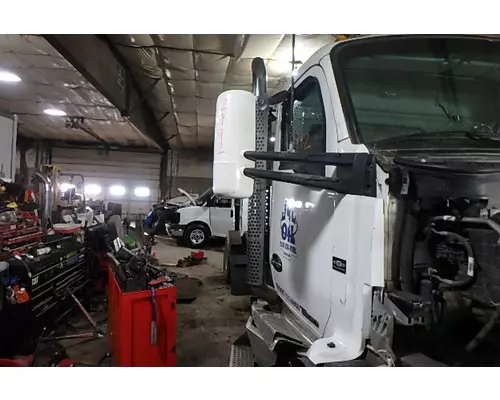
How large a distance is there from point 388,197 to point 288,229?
80 centimetres

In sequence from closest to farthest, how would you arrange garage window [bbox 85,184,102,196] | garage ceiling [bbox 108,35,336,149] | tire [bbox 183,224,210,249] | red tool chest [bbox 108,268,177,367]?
red tool chest [bbox 108,268,177,367] < garage ceiling [bbox 108,35,336,149] < tire [bbox 183,224,210,249] < garage window [bbox 85,184,102,196]

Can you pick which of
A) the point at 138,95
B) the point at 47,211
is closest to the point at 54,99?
the point at 138,95

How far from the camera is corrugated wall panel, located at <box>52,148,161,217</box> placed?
12.6 m

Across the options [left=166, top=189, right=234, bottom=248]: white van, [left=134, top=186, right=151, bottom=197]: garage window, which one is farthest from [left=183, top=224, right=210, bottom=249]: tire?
[left=134, top=186, right=151, bottom=197]: garage window

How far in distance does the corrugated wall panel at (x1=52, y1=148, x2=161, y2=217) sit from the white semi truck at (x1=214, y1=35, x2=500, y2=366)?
11612 millimetres

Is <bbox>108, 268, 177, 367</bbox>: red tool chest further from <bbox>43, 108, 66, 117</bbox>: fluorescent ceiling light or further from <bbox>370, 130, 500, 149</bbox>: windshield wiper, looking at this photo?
<bbox>43, 108, 66, 117</bbox>: fluorescent ceiling light

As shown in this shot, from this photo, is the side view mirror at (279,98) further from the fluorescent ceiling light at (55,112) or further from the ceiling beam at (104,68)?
the fluorescent ceiling light at (55,112)

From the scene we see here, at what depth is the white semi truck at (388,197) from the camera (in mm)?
1224

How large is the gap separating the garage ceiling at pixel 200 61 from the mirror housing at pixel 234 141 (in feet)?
4.23

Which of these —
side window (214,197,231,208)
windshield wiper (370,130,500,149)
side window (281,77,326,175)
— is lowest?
side window (214,197,231,208)

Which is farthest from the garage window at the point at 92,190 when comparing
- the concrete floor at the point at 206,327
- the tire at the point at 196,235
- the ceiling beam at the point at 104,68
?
the concrete floor at the point at 206,327

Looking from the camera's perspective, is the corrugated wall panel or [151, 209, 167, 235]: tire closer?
[151, 209, 167, 235]: tire

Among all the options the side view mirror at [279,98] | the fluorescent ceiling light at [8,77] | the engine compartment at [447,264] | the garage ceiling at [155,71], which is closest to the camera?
the engine compartment at [447,264]

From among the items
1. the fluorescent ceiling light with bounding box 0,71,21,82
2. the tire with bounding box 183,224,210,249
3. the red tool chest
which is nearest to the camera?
the red tool chest
